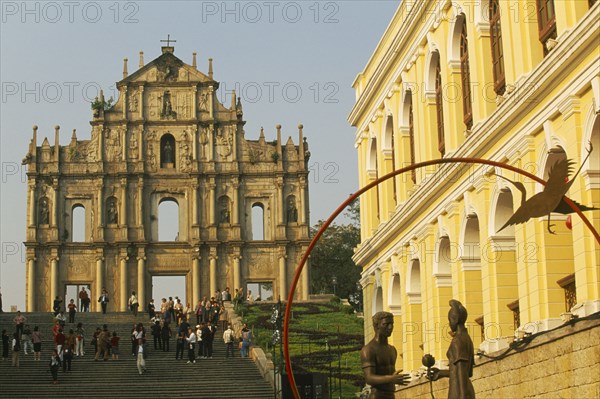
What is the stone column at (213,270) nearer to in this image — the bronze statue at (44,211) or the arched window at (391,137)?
the bronze statue at (44,211)

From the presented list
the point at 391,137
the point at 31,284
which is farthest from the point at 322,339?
the point at 31,284

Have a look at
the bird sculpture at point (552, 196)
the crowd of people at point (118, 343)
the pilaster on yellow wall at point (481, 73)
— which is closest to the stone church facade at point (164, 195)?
the crowd of people at point (118, 343)

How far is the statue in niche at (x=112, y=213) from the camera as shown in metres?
72.0

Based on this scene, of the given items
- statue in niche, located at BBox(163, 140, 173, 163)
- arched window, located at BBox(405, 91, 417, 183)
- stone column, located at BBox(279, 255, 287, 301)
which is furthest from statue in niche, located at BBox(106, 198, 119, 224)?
arched window, located at BBox(405, 91, 417, 183)

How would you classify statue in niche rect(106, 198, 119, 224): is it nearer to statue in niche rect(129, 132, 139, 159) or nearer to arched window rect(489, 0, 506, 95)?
statue in niche rect(129, 132, 139, 159)

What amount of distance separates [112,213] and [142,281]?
481cm

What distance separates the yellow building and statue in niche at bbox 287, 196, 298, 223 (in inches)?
1140

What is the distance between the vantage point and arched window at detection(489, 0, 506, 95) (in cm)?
2797

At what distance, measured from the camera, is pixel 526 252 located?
2534 centimetres

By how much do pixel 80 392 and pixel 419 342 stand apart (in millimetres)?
10621

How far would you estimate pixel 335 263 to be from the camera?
95625 millimetres

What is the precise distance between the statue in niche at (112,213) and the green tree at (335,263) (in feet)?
83.7

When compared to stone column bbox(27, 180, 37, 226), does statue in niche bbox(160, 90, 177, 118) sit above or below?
above

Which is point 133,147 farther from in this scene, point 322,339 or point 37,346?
point 37,346
